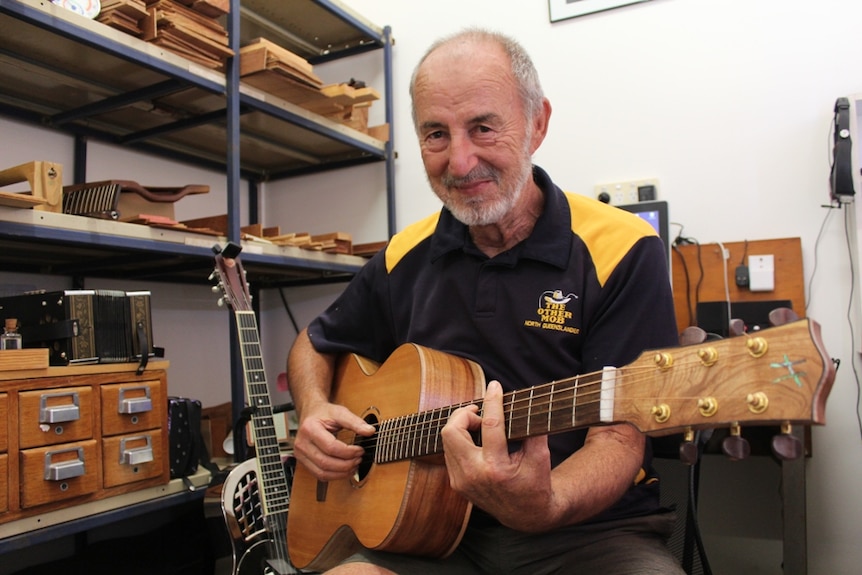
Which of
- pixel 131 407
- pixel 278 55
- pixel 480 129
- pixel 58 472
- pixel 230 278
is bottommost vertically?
pixel 58 472

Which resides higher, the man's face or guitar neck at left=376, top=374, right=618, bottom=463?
the man's face

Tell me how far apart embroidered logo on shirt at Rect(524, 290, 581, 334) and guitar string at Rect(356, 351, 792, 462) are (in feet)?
0.85

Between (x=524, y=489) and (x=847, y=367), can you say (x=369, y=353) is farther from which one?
(x=847, y=367)

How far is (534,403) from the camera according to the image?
0.81 meters

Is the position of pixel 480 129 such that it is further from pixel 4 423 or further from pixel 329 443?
pixel 4 423

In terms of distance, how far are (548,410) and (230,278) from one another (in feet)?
3.75

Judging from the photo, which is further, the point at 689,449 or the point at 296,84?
the point at 296,84

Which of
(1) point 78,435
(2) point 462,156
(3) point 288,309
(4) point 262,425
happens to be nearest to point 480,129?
(2) point 462,156

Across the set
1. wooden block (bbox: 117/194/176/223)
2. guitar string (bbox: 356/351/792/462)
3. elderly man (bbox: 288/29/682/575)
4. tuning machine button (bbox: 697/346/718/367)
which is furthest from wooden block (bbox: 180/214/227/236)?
tuning machine button (bbox: 697/346/718/367)

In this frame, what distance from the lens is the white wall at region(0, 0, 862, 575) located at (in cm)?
189

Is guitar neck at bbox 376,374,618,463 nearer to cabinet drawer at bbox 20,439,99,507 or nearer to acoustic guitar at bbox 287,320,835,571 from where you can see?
acoustic guitar at bbox 287,320,835,571

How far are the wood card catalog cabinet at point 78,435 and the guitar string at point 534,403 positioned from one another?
0.78 metres

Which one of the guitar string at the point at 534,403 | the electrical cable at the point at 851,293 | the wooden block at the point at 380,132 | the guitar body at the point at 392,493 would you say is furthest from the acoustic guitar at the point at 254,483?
the electrical cable at the point at 851,293

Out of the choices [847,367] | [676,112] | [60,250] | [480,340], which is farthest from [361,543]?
[676,112]
